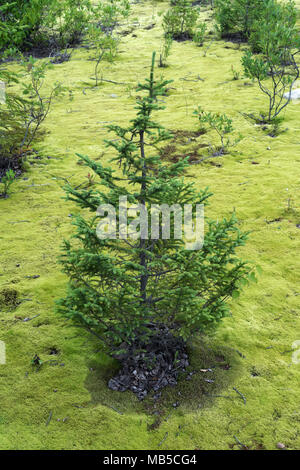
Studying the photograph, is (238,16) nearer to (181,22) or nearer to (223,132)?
(181,22)

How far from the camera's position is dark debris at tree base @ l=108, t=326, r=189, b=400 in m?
3.28

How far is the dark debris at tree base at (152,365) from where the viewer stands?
3.28 meters

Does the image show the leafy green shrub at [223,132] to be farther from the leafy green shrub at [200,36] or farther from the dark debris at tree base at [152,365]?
the leafy green shrub at [200,36]

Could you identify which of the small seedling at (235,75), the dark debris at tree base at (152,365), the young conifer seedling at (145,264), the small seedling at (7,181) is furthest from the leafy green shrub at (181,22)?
the dark debris at tree base at (152,365)

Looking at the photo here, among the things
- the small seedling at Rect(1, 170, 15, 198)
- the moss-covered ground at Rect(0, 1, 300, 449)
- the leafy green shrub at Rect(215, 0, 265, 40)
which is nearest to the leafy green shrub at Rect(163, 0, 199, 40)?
the leafy green shrub at Rect(215, 0, 265, 40)

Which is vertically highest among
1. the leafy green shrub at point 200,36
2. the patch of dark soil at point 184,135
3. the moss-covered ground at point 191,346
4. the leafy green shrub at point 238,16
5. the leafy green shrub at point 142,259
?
the leafy green shrub at point 238,16

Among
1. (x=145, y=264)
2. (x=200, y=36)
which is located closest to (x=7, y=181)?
(x=145, y=264)

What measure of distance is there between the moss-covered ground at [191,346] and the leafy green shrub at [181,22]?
10.2 metres

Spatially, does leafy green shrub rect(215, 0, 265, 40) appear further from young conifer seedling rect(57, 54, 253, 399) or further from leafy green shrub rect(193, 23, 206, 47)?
young conifer seedling rect(57, 54, 253, 399)

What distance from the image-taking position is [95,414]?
3.04 meters

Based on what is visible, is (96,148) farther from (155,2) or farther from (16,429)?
(155,2)

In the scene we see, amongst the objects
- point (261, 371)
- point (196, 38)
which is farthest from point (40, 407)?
point (196, 38)

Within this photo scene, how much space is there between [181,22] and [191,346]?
55.1 feet

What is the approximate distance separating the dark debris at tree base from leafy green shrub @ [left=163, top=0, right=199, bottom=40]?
15.8m
